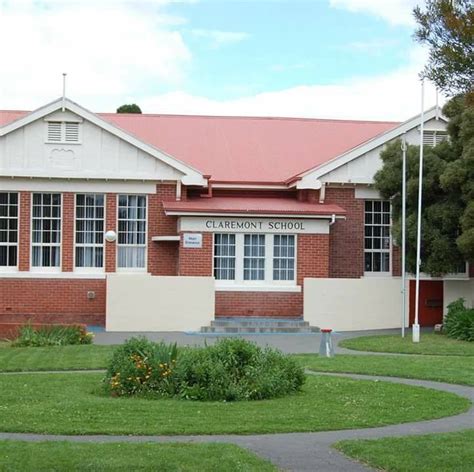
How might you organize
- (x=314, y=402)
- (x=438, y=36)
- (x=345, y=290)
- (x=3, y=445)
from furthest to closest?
(x=345, y=290) < (x=314, y=402) < (x=3, y=445) < (x=438, y=36)

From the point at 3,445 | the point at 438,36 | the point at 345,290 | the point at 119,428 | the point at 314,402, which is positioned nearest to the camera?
the point at 438,36

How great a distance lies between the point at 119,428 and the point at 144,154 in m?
19.0

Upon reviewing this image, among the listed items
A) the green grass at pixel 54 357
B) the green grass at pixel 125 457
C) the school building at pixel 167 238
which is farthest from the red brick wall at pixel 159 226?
the green grass at pixel 125 457

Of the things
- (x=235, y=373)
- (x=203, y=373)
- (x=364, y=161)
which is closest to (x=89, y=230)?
(x=364, y=161)

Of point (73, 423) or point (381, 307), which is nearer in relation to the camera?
point (73, 423)

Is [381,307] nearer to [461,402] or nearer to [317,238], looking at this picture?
[317,238]

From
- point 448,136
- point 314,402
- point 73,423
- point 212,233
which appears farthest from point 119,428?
point 448,136

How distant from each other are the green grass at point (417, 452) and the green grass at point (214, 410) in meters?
1.10

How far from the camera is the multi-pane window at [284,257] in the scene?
29484 millimetres

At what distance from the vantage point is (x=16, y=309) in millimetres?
29422

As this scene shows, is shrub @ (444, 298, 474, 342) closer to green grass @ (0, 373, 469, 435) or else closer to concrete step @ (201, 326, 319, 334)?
concrete step @ (201, 326, 319, 334)

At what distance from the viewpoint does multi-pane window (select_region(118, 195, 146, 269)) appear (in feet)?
98.6

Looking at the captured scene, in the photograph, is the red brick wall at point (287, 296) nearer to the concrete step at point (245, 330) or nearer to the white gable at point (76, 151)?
the concrete step at point (245, 330)

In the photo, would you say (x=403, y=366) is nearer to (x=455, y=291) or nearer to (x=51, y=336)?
(x=51, y=336)
